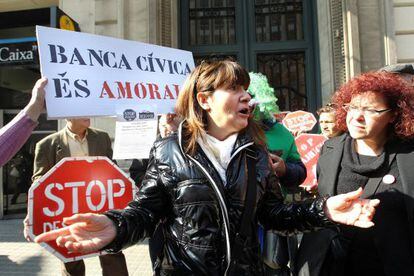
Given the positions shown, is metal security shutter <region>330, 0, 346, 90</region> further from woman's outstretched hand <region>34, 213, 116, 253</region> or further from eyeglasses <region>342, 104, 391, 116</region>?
woman's outstretched hand <region>34, 213, 116, 253</region>

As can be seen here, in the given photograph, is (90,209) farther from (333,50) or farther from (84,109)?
(333,50)

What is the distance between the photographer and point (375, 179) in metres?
1.89

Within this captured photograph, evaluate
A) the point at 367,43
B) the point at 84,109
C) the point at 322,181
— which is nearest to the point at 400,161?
the point at 322,181

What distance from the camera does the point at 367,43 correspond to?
21.4 ft

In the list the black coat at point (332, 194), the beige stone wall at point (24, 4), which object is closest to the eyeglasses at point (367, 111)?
the black coat at point (332, 194)

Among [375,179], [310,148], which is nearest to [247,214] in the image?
[375,179]

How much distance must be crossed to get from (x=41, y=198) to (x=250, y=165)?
130 centimetres

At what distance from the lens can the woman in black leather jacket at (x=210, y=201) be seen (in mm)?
1547

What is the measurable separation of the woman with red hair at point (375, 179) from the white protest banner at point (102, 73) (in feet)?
4.99

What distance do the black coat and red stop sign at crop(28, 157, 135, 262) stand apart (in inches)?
45.3

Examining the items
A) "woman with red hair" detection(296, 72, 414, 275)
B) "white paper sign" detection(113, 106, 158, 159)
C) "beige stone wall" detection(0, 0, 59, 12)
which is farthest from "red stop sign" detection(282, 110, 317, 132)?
"beige stone wall" detection(0, 0, 59, 12)

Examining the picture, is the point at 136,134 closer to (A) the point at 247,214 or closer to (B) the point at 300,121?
(A) the point at 247,214

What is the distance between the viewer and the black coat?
1785 millimetres

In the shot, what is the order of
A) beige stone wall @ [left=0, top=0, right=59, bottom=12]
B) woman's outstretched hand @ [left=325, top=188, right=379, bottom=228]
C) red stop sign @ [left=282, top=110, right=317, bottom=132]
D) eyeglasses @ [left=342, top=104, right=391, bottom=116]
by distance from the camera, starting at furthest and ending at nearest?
beige stone wall @ [left=0, top=0, right=59, bottom=12] → red stop sign @ [left=282, top=110, right=317, bottom=132] → eyeglasses @ [left=342, top=104, right=391, bottom=116] → woman's outstretched hand @ [left=325, top=188, right=379, bottom=228]
